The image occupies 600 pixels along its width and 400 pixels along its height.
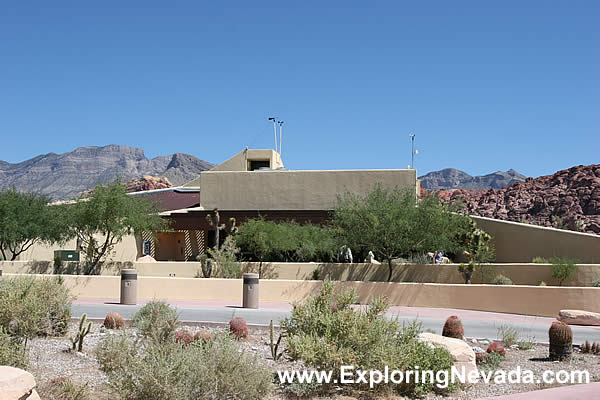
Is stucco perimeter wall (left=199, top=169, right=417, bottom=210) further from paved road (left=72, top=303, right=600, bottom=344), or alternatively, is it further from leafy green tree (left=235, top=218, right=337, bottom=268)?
paved road (left=72, top=303, right=600, bottom=344)

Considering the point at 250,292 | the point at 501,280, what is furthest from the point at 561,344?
the point at 501,280

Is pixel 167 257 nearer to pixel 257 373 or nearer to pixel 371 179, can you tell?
pixel 371 179

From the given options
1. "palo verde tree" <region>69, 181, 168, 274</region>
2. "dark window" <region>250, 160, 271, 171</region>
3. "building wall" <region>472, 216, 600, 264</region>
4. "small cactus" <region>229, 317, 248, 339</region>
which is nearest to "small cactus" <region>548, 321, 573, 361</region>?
"small cactus" <region>229, 317, 248, 339</region>

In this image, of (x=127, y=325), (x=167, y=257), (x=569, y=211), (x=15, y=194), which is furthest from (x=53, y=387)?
(x=569, y=211)

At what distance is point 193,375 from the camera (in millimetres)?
8539

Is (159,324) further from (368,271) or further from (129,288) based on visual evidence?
(368,271)

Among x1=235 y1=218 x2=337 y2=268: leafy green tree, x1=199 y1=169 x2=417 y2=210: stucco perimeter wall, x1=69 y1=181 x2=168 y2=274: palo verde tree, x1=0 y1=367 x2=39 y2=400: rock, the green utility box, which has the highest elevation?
x1=199 y1=169 x2=417 y2=210: stucco perimeter wall

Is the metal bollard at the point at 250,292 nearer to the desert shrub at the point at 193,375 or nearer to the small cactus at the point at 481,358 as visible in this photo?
the small cactus at the point at 481,358

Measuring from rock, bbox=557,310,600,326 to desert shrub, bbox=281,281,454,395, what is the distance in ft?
37.5

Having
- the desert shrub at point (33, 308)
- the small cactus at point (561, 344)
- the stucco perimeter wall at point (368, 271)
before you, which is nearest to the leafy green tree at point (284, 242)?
the stucco perimeter wall at point (368, 271)

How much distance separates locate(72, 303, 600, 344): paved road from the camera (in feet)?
58.9

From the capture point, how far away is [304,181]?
3994 cm

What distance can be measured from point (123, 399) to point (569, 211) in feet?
254

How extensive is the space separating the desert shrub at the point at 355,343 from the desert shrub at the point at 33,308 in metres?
5.52
